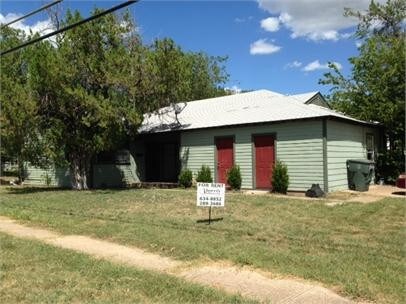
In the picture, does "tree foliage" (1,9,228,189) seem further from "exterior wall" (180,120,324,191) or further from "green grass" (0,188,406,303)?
"green grass" (0,188,406,303)

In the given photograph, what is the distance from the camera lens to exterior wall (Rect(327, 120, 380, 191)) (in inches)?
705

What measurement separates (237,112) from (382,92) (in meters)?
6.66

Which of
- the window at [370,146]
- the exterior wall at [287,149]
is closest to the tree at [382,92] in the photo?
the window at [370,146]

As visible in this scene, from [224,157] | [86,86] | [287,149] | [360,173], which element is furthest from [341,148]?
[86,86]

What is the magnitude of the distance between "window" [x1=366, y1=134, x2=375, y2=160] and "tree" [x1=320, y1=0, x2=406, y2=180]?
0.55 metres

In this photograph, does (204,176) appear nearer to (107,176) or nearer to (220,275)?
(107,176)

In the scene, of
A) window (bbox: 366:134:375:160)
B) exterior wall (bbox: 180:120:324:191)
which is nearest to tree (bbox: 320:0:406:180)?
window (bbox: 366:134:375:160)

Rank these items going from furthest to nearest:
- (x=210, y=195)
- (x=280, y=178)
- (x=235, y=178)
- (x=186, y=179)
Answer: (x=186, y=179), (x=235, y=178), (x=280, y=178), (x=210, y=195)

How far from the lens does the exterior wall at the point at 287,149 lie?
17719 millimetres

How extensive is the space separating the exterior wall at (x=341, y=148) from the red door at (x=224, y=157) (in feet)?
13.5

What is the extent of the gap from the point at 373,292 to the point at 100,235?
18.9 ft

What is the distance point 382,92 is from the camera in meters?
22.8

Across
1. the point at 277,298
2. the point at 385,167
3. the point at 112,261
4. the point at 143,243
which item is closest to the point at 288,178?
the point at 385,167

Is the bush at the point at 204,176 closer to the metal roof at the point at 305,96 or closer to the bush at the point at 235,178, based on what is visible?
the bush at the point at 235,178
